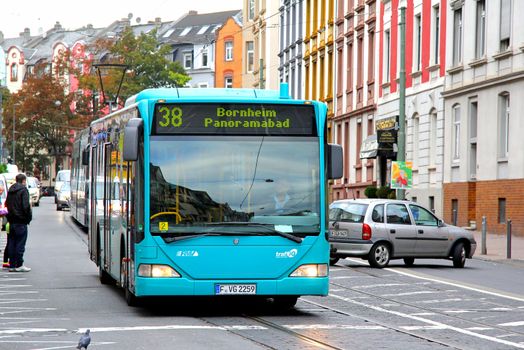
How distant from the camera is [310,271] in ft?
51.8

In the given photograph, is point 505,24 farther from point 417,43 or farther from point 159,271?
point 159,271

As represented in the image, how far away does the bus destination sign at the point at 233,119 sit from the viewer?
15781 millimetres

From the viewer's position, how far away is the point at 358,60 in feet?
193

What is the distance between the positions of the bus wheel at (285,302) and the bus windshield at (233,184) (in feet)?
5.06

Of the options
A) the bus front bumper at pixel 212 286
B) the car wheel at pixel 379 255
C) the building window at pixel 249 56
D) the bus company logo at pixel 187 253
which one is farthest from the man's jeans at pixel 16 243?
the building window at pixel 249 56

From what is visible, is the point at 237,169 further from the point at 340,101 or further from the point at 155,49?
the point at 155,49

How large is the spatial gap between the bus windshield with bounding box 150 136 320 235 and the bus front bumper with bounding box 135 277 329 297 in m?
0.58

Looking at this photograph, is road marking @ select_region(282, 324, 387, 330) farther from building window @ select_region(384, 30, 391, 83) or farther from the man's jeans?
building window @ select_region(384, 30, 391, 83)

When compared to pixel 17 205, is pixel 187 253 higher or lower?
lower

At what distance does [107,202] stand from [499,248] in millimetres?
18341

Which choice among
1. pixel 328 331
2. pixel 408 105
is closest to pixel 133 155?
pixel 328 331

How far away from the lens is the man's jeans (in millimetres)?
24297

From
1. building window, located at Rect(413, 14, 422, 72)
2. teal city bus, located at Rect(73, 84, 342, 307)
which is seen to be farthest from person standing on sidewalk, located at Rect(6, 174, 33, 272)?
building window, located at Rect(413, 14, 422, 72)

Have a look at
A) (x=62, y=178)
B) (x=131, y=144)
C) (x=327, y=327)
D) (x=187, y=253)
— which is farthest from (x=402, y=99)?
(x=62, y=178)
